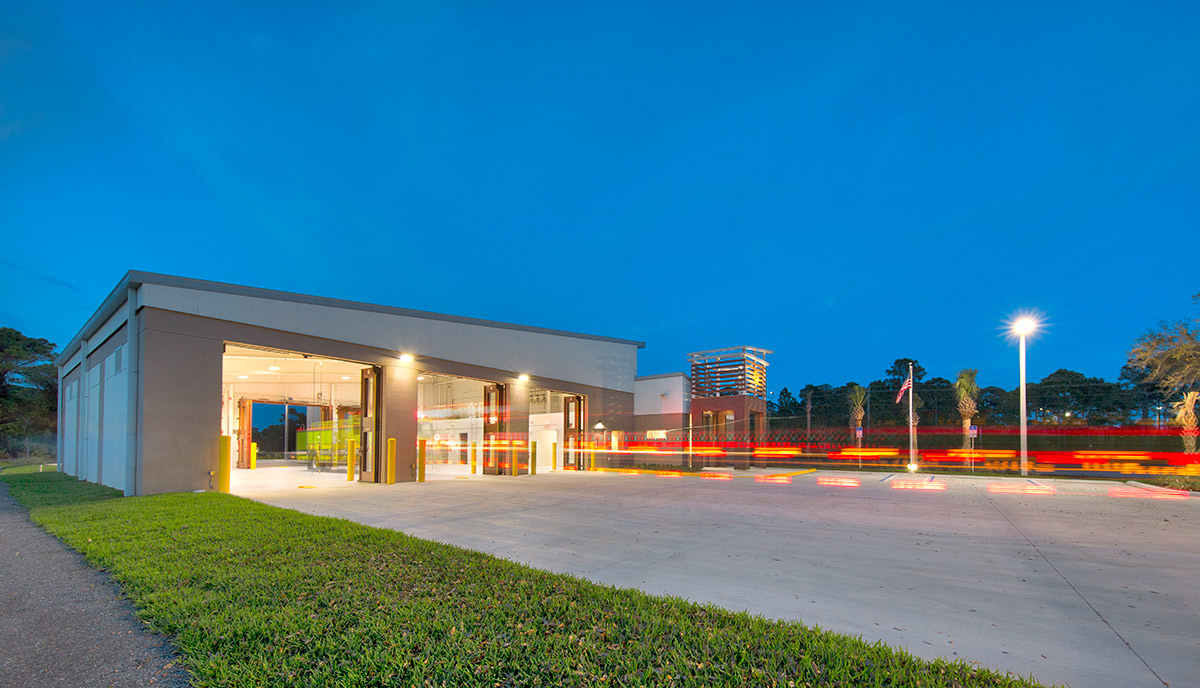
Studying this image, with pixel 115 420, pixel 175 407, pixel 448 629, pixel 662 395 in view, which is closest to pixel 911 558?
pixel 448 629

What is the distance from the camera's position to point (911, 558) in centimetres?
633

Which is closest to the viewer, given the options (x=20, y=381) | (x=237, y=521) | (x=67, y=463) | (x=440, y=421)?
(x=237, y=521)

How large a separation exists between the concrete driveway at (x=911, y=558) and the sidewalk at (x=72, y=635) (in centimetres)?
333

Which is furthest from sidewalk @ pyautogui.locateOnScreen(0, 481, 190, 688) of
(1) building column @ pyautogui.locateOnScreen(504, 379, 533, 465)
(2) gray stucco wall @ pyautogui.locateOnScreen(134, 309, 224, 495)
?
(1) building column @ pyautogui.locateOnScreen(504, 379, 533, 465)

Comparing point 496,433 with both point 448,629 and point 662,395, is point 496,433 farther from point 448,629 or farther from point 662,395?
point 448,629

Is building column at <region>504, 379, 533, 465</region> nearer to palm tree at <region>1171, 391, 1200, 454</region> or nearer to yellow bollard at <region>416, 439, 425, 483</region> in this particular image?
yellow bollard at <region>416, 439, 425, 483</region>

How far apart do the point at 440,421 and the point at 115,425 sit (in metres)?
15.0

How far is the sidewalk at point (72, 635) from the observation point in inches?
131

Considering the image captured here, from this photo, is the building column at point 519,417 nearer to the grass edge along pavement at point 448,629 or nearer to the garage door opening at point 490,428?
the garage door opening at point 490,428

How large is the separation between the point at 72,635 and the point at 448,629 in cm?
278

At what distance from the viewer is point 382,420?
56.1 feet

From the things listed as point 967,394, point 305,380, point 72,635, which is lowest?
point 72,635

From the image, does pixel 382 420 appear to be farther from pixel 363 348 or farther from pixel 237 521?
pixel 237 521

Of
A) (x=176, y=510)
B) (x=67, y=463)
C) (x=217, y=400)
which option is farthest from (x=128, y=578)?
(x=67, y=463)
